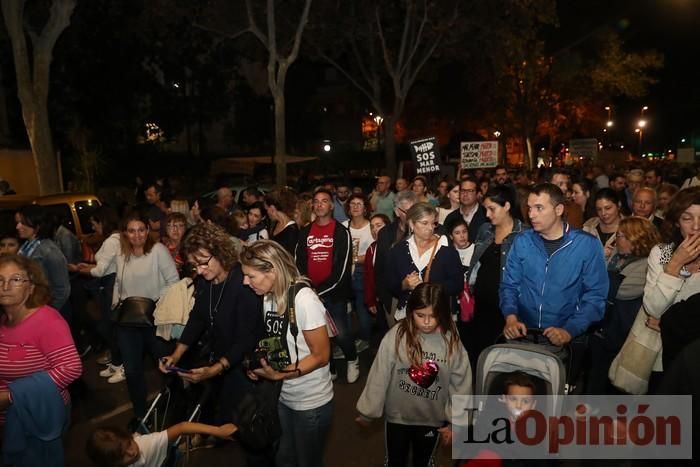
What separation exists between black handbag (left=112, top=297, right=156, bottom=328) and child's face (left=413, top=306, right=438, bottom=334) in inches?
104

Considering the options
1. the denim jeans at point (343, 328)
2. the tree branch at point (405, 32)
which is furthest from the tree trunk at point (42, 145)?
the tree branch at point (405, 32)

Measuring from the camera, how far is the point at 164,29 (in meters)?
19.7

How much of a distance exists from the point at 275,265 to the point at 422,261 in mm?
2046

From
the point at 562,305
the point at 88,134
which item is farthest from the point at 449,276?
the point at 88,134

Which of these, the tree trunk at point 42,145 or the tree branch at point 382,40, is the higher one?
the tree branch at point 382,40

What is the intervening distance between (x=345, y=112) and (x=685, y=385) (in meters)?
53.7

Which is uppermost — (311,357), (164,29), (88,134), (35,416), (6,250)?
(164,29)

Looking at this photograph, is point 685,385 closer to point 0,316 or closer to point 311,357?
point 311,357

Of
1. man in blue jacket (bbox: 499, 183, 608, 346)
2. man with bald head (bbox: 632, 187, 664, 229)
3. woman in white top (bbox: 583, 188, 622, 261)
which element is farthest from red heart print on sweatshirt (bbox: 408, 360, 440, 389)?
man with bald head (bbox: 632, 187, 664, 229)

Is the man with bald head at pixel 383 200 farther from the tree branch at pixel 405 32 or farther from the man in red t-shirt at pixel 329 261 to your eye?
the tree branch at pixel 405 32

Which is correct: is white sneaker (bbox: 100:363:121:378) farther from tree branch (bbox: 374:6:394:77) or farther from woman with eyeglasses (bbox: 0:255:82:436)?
tree branch (bbox: 374:6:394:77)

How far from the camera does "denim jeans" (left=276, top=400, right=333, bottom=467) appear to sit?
366cm

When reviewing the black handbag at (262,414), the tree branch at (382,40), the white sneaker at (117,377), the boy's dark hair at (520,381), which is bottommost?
the white sneaker at (117,377)

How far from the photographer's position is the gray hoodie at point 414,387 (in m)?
3.75
